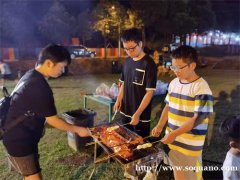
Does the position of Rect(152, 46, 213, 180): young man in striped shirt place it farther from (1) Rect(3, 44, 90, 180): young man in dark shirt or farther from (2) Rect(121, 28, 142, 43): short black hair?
(1) Rect(3, 44, 90, 180): young man in dark shirt

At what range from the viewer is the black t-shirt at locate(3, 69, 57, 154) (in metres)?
2.52

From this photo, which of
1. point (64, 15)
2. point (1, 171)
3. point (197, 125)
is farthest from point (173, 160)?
point (64, 15)

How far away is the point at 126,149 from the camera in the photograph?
9.25ft

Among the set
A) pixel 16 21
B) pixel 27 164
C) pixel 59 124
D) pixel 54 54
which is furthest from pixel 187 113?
pixel 16 21

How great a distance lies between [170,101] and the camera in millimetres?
2898

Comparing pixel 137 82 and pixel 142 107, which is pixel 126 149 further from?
pixel 137 82

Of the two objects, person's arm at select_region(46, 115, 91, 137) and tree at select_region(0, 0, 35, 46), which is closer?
person's arm at select_region(46, 115, 91, 137)

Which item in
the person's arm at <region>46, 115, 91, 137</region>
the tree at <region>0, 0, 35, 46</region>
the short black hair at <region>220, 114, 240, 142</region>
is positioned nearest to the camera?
the short black hair at <region>220, 114, 240, 142</region>

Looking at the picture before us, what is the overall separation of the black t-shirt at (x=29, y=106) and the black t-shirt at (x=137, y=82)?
1.50 meters

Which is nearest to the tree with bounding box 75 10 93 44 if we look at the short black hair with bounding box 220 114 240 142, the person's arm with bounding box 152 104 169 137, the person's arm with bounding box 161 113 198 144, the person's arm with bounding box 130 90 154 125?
the person's arm with bounding box 130 90 154 125

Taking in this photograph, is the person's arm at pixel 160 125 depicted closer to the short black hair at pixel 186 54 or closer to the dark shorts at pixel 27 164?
the short black hair at pixel 186 54

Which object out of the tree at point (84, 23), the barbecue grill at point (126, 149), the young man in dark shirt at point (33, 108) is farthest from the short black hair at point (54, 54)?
the tree at point (84, 23)

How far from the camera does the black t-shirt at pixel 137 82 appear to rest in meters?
3.64

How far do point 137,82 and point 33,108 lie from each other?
5.49 ft
